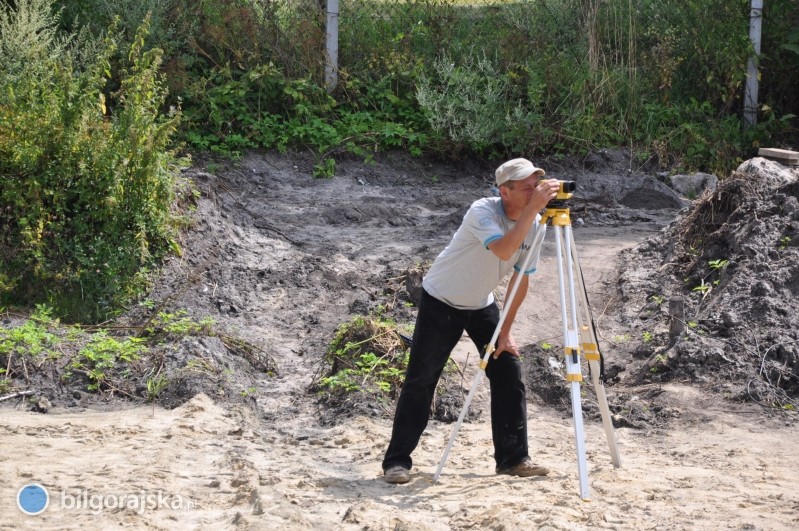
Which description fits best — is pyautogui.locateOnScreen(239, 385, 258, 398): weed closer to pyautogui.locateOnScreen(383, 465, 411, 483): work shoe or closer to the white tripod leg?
pyautogui.locateOnScreen(383, 465, 411, 483): work shoe

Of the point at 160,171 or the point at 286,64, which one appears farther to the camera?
the point at 286,64

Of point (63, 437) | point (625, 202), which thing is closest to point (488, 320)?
point (63, 437)

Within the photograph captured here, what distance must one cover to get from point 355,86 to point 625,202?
380 centimetres

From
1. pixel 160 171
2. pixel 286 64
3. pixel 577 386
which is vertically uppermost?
pixel 286 64

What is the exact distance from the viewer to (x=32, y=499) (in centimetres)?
453

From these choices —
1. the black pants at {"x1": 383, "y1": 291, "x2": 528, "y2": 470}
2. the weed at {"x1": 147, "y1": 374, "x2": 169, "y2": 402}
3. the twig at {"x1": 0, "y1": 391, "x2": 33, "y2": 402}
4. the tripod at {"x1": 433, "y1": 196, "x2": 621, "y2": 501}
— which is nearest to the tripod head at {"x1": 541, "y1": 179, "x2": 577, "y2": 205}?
the tripod at {"x1": 433, "y1": 196, "x2": 621, "y2": 501}

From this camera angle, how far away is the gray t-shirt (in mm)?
4822

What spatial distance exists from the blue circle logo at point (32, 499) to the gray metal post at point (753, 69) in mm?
10461

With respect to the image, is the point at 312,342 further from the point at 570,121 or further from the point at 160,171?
the point at 570,121

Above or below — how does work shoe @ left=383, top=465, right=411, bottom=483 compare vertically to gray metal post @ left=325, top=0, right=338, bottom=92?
below

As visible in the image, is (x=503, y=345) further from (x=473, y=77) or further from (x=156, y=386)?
(x=473, y=77)

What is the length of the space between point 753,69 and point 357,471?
922cm

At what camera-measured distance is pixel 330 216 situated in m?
10.4

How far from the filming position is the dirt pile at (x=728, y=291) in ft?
22.4
